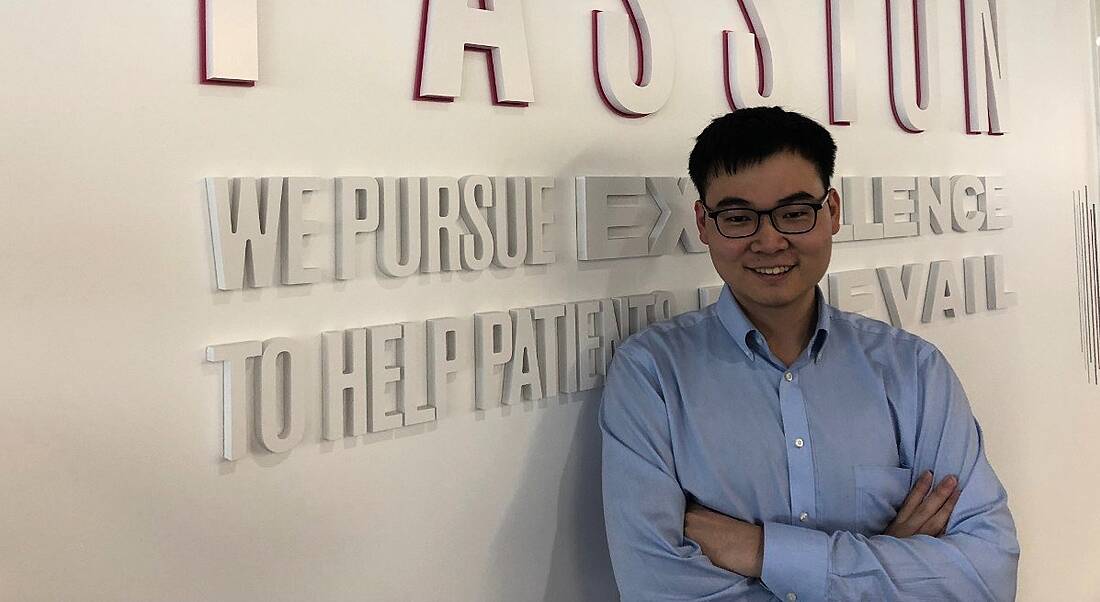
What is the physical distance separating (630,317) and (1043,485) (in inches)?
65.9

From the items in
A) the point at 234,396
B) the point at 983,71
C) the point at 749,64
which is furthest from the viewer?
the point at 983,71

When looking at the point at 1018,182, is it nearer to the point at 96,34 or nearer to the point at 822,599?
the point at 822,599

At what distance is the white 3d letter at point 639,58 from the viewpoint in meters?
1.72

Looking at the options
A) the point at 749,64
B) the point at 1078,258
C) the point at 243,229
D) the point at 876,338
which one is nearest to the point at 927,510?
the point at 876,338

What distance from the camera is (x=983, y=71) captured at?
245 centimetres

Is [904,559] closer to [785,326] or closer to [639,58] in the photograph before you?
[785,326]

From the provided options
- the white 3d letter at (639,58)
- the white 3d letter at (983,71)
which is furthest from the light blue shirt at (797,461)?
the white 3d letter at (983,71)

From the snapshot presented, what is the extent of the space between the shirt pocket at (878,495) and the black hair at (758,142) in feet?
1.73

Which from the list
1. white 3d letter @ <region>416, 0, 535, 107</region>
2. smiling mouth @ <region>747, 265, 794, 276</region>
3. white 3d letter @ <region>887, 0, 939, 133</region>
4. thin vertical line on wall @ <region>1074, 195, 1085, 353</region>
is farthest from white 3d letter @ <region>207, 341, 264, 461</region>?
thin vertical line on wall @ <region>1074, 195, 1085, 353</region>

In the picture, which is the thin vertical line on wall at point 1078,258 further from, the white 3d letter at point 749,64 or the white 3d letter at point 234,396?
the white 3d letter at point 234,396

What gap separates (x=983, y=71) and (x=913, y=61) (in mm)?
284

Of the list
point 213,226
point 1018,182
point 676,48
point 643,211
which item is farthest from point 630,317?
point 1018,182

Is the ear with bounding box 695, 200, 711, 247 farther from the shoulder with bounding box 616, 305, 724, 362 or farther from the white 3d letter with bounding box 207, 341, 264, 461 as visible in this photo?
the white 3d letter with bounding box 207, 341, 264, 461

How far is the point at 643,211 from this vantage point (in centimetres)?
179
